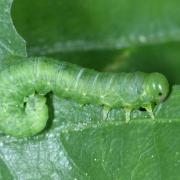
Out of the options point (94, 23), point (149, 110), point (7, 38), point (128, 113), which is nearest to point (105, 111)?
point (128, 113)

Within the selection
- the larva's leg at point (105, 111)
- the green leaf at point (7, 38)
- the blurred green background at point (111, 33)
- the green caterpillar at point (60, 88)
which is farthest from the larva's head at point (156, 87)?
the blurred green background at point (111, 33)

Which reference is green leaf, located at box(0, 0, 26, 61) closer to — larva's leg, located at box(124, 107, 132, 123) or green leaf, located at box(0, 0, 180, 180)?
green leaf, located at box(0, 0, 180, 180)

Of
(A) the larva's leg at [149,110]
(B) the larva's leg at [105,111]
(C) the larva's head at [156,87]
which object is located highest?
(C) the larva's head at [156,87]

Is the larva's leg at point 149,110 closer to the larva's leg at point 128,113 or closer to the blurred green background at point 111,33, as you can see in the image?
the larva's leg at point 128,113

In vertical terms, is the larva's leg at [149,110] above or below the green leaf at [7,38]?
below

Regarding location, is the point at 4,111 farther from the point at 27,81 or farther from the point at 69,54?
the point at 69,54

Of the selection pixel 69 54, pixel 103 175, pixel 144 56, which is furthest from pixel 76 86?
pixel 144 56

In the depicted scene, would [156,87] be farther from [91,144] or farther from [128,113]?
[91,144]

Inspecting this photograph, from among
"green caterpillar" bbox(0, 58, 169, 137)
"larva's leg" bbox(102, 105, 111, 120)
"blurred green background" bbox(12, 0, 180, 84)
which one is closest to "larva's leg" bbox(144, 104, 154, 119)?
"green caterpillar" bbox(0, 58, 169, 137)

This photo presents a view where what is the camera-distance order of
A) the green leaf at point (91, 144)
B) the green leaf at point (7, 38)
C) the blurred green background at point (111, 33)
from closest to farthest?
the green leaf at point (91, 144) → the green leaf at point (7, 38) → the blurred green background at point (111, 33)
